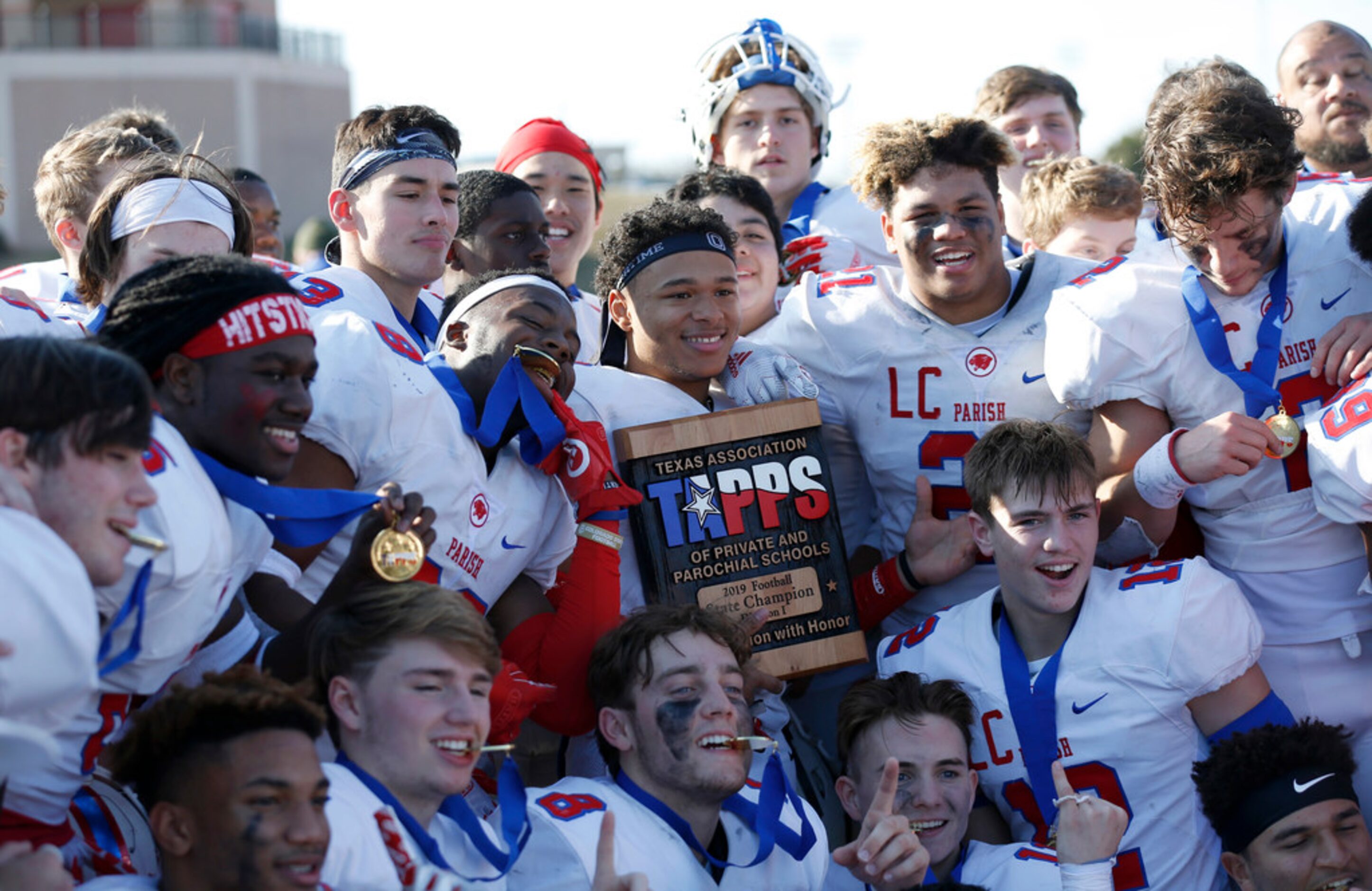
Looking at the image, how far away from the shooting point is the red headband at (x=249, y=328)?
296cm

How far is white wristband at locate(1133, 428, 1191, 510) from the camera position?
401 cm

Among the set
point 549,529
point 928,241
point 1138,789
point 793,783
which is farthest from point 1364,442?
point 549,529

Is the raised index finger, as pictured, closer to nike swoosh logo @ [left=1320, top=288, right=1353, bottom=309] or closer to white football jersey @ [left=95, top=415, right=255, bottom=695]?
white football jersey @ [left=95, top=415, right=255, bottom=695]

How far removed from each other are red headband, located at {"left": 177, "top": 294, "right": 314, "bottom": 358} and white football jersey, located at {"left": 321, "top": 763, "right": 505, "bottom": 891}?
90cm

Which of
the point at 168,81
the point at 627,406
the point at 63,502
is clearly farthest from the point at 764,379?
the point at 168,81

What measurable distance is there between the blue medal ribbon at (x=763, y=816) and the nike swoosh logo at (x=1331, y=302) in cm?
204

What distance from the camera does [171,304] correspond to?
9.75 ft

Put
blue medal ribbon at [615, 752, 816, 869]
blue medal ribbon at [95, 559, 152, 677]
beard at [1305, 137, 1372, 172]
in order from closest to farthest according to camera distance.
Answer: blue medal ribbon at [95, 559, 152, 677] → blue medal ribbon at [615, 752, 816, 869] → beard at [1305, 137, 1372, 172]

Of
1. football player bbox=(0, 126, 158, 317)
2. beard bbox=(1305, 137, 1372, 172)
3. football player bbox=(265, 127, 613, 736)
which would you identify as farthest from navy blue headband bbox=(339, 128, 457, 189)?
beard bbox=(1305, 137, 1372, 172)

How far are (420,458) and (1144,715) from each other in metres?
2.08

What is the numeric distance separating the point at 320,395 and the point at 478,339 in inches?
23.7

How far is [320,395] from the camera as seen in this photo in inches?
133

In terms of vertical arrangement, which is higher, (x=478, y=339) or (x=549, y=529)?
(x=478, y=339)

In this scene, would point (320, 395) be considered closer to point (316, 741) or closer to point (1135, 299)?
point (316, 741)
